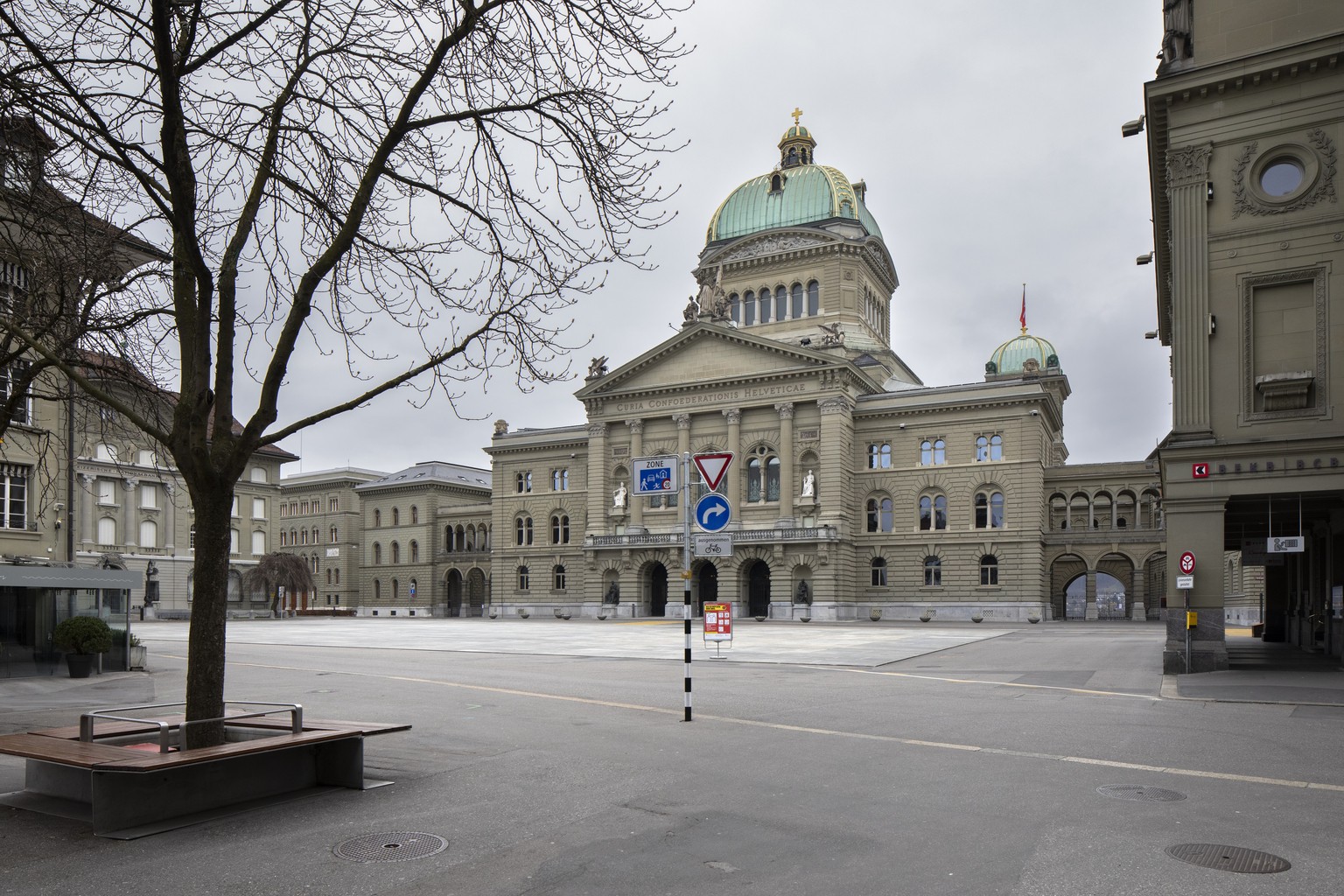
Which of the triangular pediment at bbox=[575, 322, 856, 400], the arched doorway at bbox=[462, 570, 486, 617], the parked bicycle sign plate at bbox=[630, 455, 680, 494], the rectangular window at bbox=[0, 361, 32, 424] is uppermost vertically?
the triangular pediment at bbox=[575, 322, 856, 400]

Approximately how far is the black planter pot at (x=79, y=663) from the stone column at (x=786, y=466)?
48.8m

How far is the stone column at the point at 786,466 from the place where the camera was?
2714 inches

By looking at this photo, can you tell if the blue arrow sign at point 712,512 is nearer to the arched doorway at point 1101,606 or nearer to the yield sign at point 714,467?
the yield sign at point 714,467

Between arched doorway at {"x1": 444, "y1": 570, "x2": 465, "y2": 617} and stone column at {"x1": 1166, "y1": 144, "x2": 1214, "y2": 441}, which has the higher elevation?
stone column at {"x1": 1166, "y1": 144, "x2": 1214, "y2": 441}

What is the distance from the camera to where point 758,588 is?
72.7 m

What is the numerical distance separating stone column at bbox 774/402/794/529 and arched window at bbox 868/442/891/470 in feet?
18.8

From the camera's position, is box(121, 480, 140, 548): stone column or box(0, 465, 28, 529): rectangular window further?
box(121, 480, 140, 548): stone column

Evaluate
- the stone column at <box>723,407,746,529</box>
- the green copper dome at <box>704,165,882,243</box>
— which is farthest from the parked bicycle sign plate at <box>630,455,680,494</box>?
the green copper dome at <box>704,165,882,243</box>

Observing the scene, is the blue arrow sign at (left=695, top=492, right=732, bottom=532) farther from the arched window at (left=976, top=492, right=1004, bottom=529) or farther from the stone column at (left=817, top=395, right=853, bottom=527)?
the arched window at (left=976, top=492, right=1004, bottom=529)

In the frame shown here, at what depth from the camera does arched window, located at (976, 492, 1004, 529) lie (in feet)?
218

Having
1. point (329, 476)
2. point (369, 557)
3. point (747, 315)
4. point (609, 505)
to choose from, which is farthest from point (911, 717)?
point (329, 476)

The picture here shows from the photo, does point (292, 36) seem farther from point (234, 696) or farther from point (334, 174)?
point (234, 696)

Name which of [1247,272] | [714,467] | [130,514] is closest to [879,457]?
[1247,272]

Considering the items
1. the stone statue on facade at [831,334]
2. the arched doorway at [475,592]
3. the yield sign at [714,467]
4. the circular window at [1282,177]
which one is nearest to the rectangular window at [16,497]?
the yield sign at [714,467]
